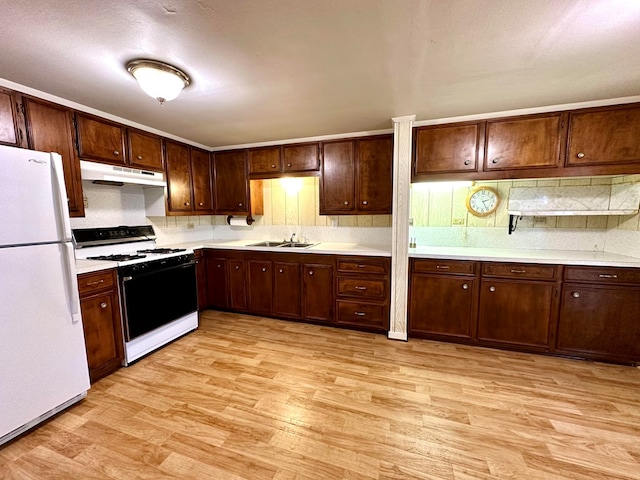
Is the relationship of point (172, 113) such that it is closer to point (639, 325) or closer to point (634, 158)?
point (634, 158)

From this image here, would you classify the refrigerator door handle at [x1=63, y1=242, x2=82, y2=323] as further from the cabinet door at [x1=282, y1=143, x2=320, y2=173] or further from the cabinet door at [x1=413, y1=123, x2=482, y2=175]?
the cabinet door at [x1=413, y1=123, x2=482, y2=175]

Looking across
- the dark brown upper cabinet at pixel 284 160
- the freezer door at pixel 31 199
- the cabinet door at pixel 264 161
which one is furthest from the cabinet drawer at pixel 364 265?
the freezer door at pixel 31 199

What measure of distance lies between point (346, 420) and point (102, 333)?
2.05m

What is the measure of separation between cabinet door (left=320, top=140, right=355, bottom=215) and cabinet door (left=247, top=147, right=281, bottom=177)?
641mm

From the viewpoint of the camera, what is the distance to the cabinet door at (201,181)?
354cm

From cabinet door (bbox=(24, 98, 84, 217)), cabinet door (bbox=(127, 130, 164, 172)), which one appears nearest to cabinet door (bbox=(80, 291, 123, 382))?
cabinet door (bbox=(24, 98, 84, 217))

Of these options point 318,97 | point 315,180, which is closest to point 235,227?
point 315,180

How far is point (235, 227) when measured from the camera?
4.19 metres

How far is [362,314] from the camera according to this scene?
118 inches

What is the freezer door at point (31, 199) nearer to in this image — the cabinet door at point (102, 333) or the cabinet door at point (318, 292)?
the cabinet door at point (102, 333)

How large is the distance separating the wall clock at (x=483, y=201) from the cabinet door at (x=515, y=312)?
2.75 ft

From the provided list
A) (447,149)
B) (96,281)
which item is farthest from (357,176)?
(96,281)

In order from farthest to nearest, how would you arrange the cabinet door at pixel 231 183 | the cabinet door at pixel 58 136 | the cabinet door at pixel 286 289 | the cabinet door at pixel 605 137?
the cabinet door at pixel 231 183 < the cabinet door at pixel 286 289 < the cabinet door at pixel 605 137 < the cabinet door at pixel 58 136

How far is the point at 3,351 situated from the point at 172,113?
2107mm
